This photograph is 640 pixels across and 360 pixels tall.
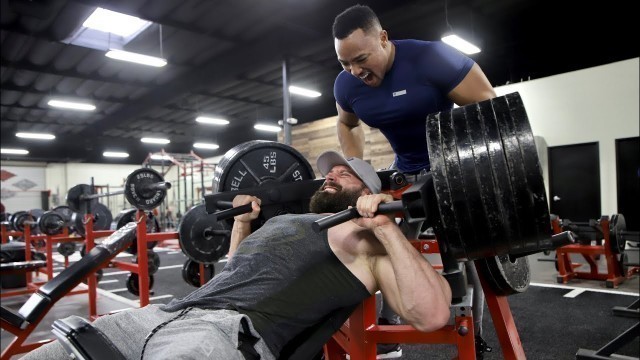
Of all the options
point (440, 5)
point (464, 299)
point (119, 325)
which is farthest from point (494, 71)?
point (119, 325)

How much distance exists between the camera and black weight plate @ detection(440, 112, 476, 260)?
2.90ft

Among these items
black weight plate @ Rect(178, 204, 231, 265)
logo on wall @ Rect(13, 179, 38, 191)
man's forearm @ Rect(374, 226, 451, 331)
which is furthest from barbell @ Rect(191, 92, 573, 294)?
logo on wall @ Rect(13, 179, 38, 191)

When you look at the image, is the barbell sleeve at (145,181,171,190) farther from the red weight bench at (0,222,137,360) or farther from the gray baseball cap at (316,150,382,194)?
the gray baseball cap at (316,150,382,194)

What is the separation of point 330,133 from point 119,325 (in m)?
6.18

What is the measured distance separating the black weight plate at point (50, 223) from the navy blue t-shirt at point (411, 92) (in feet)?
15.3

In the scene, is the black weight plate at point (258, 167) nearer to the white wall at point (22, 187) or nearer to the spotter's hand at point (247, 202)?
the spotter's hand at point (247, 202)

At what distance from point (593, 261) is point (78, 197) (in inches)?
191

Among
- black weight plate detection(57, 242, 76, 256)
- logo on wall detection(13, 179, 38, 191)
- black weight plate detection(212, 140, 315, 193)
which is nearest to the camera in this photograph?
black weight plate detection(212, 140, 315, 193)

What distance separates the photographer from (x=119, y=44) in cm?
648

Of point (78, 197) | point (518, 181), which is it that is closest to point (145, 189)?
point (78, 197)

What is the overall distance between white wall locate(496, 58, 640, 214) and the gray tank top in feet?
17.2

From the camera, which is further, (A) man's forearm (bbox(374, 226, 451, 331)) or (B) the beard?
(B) the beard

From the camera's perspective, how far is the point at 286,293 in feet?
3.79

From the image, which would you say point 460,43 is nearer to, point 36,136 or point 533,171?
point 533,171
